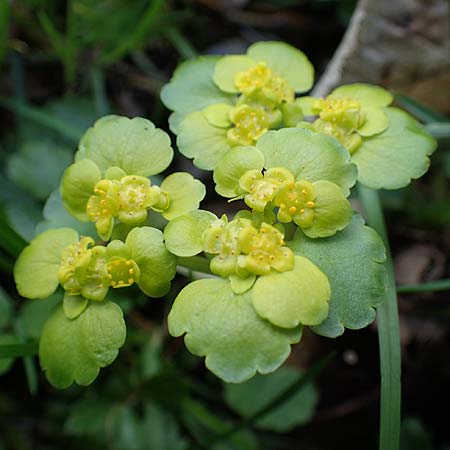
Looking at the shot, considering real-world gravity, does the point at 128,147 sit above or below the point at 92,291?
above

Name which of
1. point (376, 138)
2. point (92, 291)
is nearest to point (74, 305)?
point (92, 291)

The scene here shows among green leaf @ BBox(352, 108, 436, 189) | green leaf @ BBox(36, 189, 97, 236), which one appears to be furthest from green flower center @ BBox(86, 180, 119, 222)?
green leaf @ BBox(352, 108, 436, 189)

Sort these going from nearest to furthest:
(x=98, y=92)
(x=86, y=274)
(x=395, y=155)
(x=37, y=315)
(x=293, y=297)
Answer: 1. (x=293, y=297)
2. (x=86, y=274)
3. (x=395, y=155)
4. (x=37, y=315)
5. (x=98, y=92)

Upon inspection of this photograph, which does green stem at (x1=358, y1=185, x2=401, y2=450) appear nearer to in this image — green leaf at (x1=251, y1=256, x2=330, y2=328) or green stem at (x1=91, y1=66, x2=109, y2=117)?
green leaf at (x1=251, y1=256, x2=330, y2=328)

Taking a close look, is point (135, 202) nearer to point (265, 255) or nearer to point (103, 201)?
point (103, 201)

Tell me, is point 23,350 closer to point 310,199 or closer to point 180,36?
point 310,199

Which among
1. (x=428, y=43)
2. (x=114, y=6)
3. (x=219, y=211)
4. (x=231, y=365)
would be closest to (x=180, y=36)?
(x=114, y=6)
